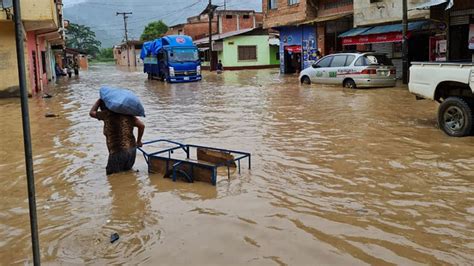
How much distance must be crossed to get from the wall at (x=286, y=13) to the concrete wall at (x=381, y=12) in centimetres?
620

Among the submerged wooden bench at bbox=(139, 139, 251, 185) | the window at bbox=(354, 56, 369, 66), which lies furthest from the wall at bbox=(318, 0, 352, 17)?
the submerged wooden bench at bbox=(139, 139, 251, 185)

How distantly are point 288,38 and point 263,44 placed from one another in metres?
13.2

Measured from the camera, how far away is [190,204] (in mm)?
5613

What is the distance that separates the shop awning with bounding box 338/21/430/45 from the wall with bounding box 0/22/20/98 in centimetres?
1477

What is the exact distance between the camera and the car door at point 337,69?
19562 mm

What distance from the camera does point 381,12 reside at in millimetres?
21812

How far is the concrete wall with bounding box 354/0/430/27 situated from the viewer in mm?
19447

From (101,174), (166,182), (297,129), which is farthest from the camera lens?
(297,129)

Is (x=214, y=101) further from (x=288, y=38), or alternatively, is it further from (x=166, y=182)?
(x=288, y=38)

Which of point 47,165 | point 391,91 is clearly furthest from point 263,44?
point 47,165

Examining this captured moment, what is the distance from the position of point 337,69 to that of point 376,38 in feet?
11.1

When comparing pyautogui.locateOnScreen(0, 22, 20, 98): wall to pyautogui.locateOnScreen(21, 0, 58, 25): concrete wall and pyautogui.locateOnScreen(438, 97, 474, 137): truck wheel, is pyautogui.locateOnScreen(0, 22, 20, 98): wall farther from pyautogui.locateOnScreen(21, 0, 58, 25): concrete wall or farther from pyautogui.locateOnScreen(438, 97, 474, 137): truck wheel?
pyautogui.locateOnScreen(438, 97, 474, 137): truck wheel

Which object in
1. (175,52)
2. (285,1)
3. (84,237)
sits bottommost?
(84,237)

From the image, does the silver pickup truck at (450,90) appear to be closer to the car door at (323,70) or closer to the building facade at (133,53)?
the car door at (323,70)
